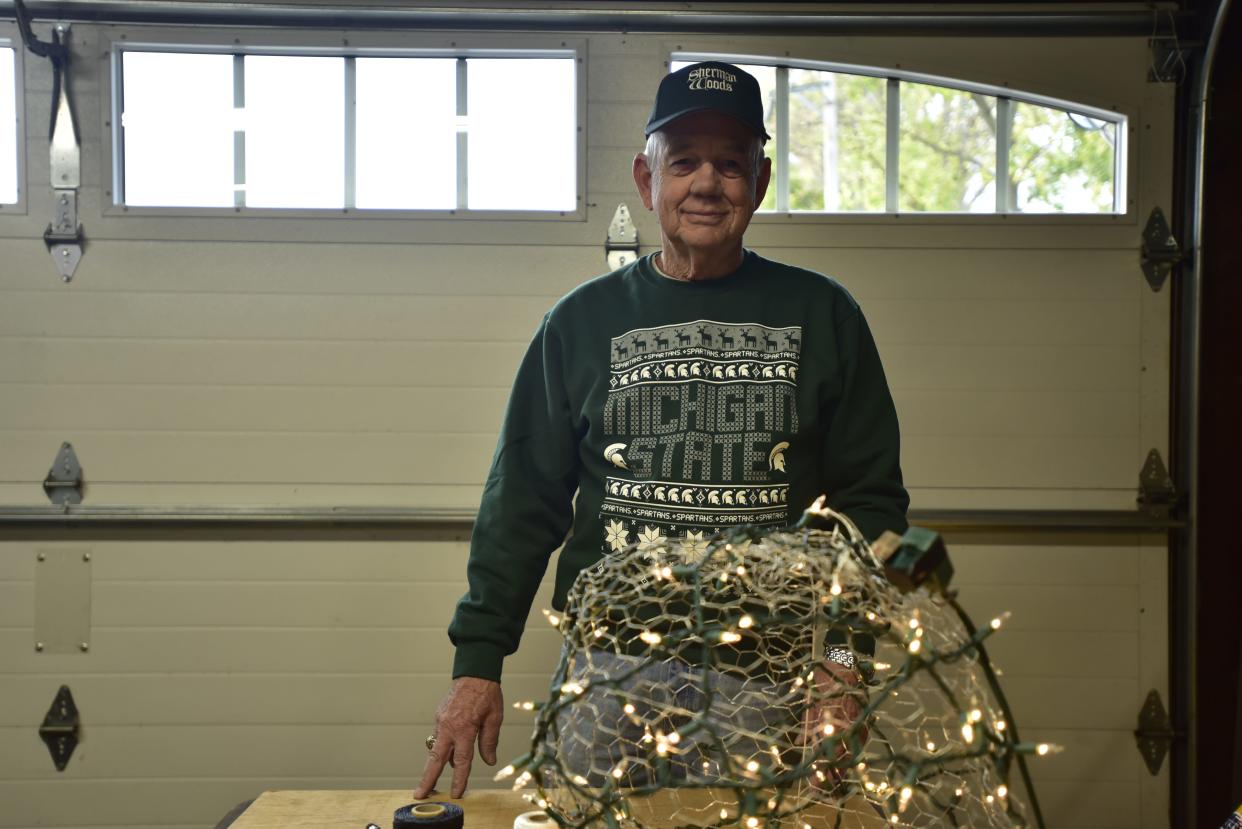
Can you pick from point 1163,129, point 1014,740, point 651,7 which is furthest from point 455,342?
point 1014,740

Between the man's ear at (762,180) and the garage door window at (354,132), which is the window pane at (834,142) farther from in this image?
the man's ear at (762,180)

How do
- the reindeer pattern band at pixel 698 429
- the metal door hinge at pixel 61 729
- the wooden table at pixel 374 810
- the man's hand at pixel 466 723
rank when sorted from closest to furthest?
the wooden table at pixel 374 810, the man's hand at pixel 466 723, the reindeer pattern band at pixel 698 429, the metal door hinge at pixel 61 729

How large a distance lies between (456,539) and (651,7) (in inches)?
73.1

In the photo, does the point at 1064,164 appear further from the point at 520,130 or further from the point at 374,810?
the point at 374,810

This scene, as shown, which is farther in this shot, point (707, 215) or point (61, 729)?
point (61, 729)

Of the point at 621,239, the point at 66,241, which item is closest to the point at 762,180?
the point at 621,239

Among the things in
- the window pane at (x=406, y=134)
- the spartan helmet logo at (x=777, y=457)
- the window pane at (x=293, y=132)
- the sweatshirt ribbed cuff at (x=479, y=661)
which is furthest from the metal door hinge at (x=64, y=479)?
the spartan helmet logo at (x=777, y=457)

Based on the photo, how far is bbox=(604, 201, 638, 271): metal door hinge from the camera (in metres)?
3.58

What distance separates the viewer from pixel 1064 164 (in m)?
3.68

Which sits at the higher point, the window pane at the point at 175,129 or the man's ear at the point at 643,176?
the window pane at the point at 175,129

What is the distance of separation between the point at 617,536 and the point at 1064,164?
2562mm

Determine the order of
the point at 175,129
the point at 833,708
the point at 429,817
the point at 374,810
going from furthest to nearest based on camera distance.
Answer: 1. the point at 175,129
2. the point at 374,810
3. the point at 429,817
4. the point at 833,708

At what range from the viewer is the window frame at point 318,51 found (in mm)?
3562

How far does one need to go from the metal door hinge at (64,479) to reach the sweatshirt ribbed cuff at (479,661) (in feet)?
7.44
